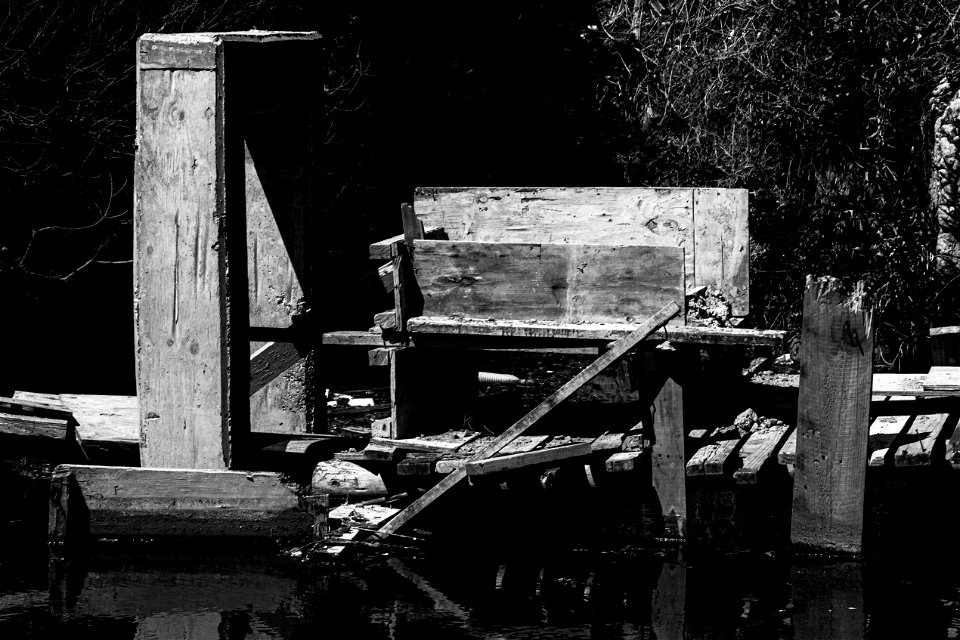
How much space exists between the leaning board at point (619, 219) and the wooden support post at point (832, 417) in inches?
42.8

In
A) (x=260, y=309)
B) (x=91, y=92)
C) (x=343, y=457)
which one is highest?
(x=91, y=92)

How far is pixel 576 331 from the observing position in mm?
7121

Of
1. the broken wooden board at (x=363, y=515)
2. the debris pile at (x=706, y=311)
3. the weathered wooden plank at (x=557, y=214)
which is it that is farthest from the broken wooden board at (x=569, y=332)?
the weathered wooden plank at (x=557, y=214)

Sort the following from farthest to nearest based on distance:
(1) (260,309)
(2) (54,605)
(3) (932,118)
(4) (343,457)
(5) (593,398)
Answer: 1. (5) (593,398)
2. (3) (932,118)
3. (1) (260,309)
4. (4) (343,457)
5. (2) (54,605)

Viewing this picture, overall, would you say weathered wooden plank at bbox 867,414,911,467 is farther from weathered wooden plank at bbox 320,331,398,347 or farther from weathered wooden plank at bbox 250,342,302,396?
weathered wooden plank at bbox 250,342,302,396

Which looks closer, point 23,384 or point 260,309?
point 260,309

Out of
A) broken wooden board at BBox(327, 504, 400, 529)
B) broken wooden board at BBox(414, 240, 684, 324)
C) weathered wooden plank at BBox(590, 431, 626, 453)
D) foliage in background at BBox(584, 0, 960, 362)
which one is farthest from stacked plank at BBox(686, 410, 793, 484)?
foliage in background at BBox(584, 0, 960, 362)

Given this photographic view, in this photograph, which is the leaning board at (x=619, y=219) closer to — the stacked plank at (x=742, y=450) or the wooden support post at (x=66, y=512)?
the stacked plank at (x=742, y=450)

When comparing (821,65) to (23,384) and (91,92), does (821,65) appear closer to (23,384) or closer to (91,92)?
(91,92)

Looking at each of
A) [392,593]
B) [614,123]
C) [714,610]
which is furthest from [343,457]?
[614,123]

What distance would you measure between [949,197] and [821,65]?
5.33 ft

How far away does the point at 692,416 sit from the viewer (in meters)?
8.12

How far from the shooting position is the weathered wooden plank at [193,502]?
6.57 meters

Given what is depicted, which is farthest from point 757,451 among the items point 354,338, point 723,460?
point 354,338
